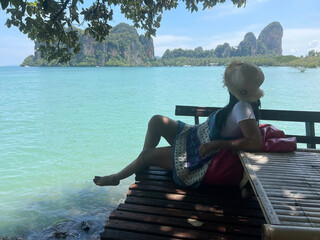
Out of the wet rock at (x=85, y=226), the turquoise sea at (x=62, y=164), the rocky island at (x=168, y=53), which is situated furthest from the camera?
the rocky island at (x=168, y=53)

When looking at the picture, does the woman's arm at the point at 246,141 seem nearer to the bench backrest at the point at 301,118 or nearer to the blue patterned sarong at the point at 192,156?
the blue patterned sarong at the point at 192,156

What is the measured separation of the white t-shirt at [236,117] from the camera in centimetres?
217

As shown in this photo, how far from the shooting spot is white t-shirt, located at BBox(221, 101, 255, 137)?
2.17 m

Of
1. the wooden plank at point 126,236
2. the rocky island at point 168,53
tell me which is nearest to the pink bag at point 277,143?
the wooden plank at point 126,236

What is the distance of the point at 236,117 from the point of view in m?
2.22

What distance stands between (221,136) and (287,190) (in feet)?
2.82

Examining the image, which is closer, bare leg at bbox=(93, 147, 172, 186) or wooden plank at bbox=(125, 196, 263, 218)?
wooden plank at bbox=(125, 196, 263, 218)

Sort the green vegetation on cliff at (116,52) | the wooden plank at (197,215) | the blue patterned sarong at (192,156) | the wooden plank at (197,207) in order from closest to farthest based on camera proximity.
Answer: the wooden plank at (197,215), the wooden plank at (197,207), the blue patterned sarong at (192,156), the green vegetation on cliff at (116,52)

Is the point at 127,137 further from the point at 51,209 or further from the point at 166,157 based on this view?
the point at 166,157

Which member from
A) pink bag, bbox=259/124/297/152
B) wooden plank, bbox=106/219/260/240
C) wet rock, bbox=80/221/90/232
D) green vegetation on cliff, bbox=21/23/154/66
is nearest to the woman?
pink bag, bbox=259/124/297/152

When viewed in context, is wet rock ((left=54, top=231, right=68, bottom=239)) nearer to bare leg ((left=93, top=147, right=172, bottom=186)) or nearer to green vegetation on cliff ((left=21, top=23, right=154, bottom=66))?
bare leg ((left=93, top=147, right=172, bottom=186))

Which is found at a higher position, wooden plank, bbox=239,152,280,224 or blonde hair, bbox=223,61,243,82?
blonde hair, bbox=223,61,243,82

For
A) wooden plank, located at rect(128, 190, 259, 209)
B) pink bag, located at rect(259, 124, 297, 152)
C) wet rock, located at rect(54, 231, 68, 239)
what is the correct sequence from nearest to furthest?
1. wooden plank, located at rect(128, 190, 259, 209)
2. pink bag, located at rect(259, 124, 297, 152)
3. wet rock, located at rect(54, 231, 68, 239)

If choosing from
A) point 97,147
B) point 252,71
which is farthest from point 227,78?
point 97,147
